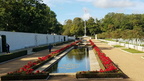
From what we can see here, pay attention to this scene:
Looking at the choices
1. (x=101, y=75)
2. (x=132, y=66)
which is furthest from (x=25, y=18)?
(x=101, y=75)

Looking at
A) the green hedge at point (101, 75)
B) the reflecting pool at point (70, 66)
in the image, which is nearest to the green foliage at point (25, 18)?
the reflecting pool at point (70, 66)

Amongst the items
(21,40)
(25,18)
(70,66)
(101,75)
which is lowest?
(70,66)

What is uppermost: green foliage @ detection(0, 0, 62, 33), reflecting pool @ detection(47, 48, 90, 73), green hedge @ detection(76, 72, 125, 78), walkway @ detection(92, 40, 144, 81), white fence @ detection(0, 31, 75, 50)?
green foliage @ detection(0, 0, 62, 33)

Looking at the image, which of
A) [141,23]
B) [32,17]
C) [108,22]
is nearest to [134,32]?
[32,17]

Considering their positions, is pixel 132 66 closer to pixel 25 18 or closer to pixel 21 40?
pixel 21 40

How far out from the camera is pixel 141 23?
84.7 m

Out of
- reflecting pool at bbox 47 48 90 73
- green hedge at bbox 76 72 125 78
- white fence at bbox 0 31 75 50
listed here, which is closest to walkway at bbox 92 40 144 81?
green hedge at bbox 76 72 125 78

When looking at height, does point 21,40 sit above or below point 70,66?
above

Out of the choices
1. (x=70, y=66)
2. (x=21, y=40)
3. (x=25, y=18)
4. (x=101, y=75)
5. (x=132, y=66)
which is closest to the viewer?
(x=101, y=75)

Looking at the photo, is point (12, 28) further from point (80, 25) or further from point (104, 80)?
point (80, 25)

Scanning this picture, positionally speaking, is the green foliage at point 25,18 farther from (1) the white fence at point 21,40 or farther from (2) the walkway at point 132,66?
(2) the walkway at point 132,66

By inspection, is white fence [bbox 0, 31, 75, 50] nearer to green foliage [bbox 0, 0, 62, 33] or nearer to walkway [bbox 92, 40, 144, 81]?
green foliage [bbox 0, 0, 62, 33]

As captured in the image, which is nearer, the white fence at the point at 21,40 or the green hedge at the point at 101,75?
the green hedge at the point at 101,75

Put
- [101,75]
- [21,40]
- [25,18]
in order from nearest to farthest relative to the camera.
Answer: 1. [101,75]
2. [21,40]
3. [25,18]
